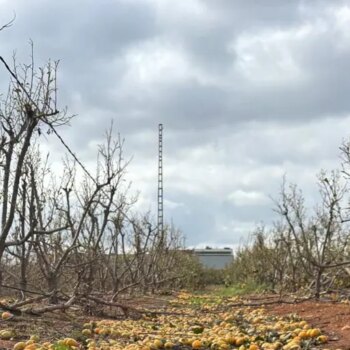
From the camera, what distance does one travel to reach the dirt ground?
25.9ft

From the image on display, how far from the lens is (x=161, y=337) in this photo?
8.35 metres

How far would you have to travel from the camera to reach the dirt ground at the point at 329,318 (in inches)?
310

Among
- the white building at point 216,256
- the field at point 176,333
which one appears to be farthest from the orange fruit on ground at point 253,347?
the white building at point 216,256

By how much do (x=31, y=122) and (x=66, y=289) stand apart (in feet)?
30.6

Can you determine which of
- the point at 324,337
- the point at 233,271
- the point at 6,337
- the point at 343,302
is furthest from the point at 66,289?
the point at 233,271

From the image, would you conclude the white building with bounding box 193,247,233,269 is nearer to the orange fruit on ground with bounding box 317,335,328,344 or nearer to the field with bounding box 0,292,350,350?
the field with bounding box 0,292,350,350

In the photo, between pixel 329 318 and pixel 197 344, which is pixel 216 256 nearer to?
pixel 329 318

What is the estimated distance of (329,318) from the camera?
1041 centimetres

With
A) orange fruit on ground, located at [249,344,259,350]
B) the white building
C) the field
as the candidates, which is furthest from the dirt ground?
the white building

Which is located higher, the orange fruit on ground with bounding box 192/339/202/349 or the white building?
the white building

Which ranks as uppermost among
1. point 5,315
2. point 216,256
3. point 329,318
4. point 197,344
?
point 216,256

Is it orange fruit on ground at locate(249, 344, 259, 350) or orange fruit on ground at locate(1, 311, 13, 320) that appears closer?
orange fruit on ground at locate(249, 344, 259, 350)

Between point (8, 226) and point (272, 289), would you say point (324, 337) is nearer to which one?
point (8, 226)

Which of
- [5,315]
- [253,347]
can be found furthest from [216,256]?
[253,347]
